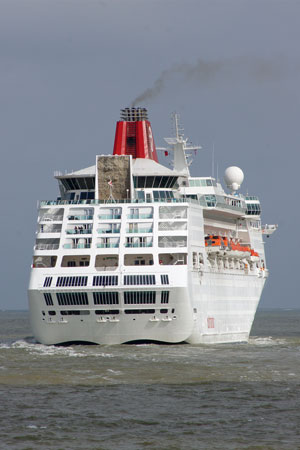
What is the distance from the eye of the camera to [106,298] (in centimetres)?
5409

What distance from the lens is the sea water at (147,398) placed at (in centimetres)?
2953

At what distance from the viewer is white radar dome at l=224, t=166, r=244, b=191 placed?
Result: 79.1 metres

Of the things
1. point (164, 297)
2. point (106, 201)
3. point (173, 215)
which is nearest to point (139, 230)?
point (173, 215)

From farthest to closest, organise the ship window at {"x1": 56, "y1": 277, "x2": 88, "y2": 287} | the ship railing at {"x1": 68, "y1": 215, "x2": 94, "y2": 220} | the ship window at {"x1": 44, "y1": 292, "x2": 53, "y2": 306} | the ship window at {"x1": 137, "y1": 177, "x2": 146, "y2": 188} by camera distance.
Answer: the ship window at {"x1": 137, "y1": 177, "x2": 146, "y2": 188} < the ship railing at {"x1": 68, "y1": 215, "x2": 94, "y2": 220} < the ship window at {"x1": 44, "y1": 292, "x2": 53, "y2": 306} < the ship window at {"x1": 56, "y1": 277, "x2": 88, "y2": 287}

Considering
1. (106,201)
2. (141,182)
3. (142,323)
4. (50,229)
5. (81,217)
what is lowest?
(142,323)

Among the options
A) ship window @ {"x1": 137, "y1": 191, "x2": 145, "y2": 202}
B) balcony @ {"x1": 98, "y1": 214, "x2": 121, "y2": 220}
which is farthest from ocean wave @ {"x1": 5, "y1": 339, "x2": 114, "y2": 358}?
ship window @ {"x1": 137, "y1": 191, "x2": 145, "y2": 202}

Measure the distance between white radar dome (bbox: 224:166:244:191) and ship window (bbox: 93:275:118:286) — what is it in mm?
26734

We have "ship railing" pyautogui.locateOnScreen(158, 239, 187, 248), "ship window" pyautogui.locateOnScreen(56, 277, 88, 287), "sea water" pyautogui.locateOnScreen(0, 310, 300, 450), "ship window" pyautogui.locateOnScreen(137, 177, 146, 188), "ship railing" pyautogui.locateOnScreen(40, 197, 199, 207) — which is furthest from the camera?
"ship window" pyautogui.locateOnScreen(137, 177, 146, 188)

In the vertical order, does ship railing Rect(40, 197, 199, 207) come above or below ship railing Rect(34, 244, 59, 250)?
above

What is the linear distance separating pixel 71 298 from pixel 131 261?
4.64 meters

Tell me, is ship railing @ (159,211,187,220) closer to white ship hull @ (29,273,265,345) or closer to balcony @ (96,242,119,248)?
balcony @ (96,242,119,248)

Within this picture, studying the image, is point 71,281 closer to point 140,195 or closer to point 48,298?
point 48,298

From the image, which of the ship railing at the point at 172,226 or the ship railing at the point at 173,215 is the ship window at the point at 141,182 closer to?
the ship railing at the point at 173,215

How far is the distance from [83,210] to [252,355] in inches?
549
